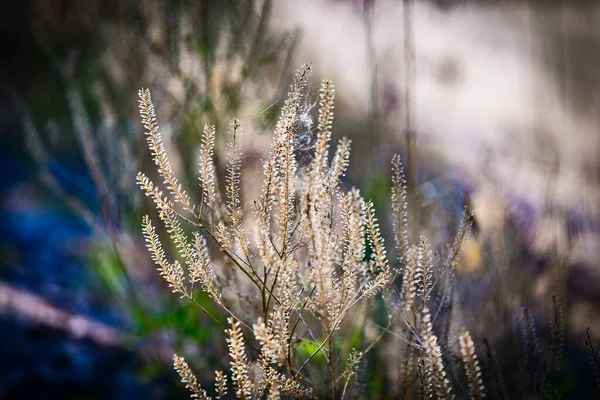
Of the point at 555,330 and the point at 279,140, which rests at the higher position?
the point at 279,140

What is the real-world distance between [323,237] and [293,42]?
1.08 metres

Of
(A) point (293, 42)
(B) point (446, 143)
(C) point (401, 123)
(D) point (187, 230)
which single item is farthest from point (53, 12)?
(B) point (446, 143)

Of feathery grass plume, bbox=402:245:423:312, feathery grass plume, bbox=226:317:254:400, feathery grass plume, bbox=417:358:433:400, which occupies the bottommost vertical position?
feathery grass plume, bbox=417:358:433:400

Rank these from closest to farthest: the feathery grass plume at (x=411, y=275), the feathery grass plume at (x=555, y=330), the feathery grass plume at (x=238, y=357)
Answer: the feathery grass plume at (x=238, y=357)
the feathery grass plume at (x=411, y=275)
the feathery grass plume at (x=555, y=330)

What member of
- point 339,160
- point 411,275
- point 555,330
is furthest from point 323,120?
point 555,330

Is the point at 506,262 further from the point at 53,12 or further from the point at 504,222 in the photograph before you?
A: the point at 53,12

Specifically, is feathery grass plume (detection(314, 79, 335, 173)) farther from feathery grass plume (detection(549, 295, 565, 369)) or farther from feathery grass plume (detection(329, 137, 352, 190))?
feathery grass plume (detection(549, 295, 565, 369))

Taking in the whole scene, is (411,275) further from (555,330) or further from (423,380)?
(555,330)

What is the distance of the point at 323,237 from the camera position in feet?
3.17

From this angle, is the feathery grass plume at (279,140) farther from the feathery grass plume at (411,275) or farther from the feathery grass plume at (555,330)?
the feathery grass plume at (555,330)

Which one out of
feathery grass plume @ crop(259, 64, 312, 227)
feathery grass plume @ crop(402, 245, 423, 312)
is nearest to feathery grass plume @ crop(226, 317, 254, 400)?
feathery grass plume @ crop(259, 64, 312, 227)

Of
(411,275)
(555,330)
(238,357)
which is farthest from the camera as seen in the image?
(555,330)

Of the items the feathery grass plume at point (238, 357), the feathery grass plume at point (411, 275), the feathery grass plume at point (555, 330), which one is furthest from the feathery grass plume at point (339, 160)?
the feathery grass plume at point (555, 330)

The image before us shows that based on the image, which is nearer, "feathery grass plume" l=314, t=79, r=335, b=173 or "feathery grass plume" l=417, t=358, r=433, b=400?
"feathery grass plume" l=314, t=79, r=335, b=173
